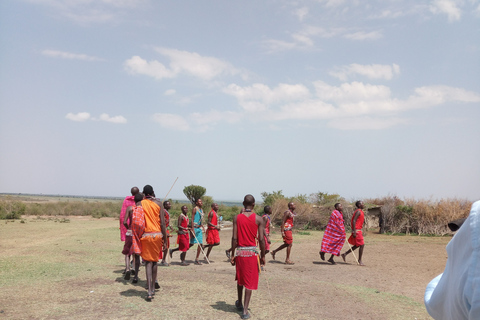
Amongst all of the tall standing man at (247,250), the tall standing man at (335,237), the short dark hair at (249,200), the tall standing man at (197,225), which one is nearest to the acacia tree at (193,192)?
the tall standing man at (197,225)

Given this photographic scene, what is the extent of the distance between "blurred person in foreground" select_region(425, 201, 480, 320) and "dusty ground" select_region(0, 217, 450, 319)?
5727 millimetres

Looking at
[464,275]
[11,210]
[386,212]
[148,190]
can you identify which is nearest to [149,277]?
[148,190]

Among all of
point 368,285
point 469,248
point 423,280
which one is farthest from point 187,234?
point 469,248

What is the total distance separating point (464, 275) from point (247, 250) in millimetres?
5729

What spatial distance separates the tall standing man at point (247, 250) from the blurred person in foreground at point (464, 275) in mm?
5478

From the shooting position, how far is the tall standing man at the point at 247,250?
6578mm

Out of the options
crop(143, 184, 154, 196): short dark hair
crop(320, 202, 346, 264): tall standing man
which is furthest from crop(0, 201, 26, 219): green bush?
crop(143, 184, 154, 196): short dark hair

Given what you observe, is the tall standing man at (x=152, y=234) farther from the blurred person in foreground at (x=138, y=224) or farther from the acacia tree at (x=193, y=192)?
the acacia tree at (x=193, y=192)

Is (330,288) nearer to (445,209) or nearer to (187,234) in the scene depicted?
(187,234)

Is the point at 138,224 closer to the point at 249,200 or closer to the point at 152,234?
the point at 152,234

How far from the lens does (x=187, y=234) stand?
39.7 feet

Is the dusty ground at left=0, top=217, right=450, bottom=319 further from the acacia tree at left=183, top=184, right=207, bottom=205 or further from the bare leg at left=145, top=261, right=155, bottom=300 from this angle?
the acacia tree at left=183, top=184, right=207, bottom=205

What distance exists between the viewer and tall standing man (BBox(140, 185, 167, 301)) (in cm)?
743

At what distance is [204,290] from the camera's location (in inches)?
320
